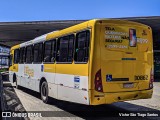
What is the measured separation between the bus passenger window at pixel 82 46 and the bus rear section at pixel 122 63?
1.35ft

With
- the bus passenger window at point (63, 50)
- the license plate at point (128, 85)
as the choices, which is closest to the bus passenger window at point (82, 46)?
the bus passenger window at point (63, 50)

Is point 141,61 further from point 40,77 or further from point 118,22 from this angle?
point 40,77

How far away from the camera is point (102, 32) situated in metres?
8.54

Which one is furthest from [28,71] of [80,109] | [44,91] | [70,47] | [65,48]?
[70,47]

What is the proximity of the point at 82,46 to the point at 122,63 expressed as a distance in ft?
4.29

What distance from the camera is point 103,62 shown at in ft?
27.9

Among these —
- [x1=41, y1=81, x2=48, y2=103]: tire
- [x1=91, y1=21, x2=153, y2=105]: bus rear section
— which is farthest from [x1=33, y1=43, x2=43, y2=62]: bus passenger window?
[x1=91, y1=21, x2=153, y2=105]: bus rear section

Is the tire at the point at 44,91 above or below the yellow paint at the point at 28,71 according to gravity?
below

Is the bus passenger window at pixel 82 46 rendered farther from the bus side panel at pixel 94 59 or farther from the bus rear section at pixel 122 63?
the bus rear section at pixel 122 63

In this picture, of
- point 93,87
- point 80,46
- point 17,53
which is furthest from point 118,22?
point 17,53

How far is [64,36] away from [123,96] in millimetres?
3042

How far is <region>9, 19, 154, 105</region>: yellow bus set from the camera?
839cm

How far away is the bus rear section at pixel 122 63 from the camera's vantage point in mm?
8438

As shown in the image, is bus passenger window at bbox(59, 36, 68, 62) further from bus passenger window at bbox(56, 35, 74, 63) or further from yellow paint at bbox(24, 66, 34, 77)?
yellow paint at bbox(24, 66, 34, 77)
